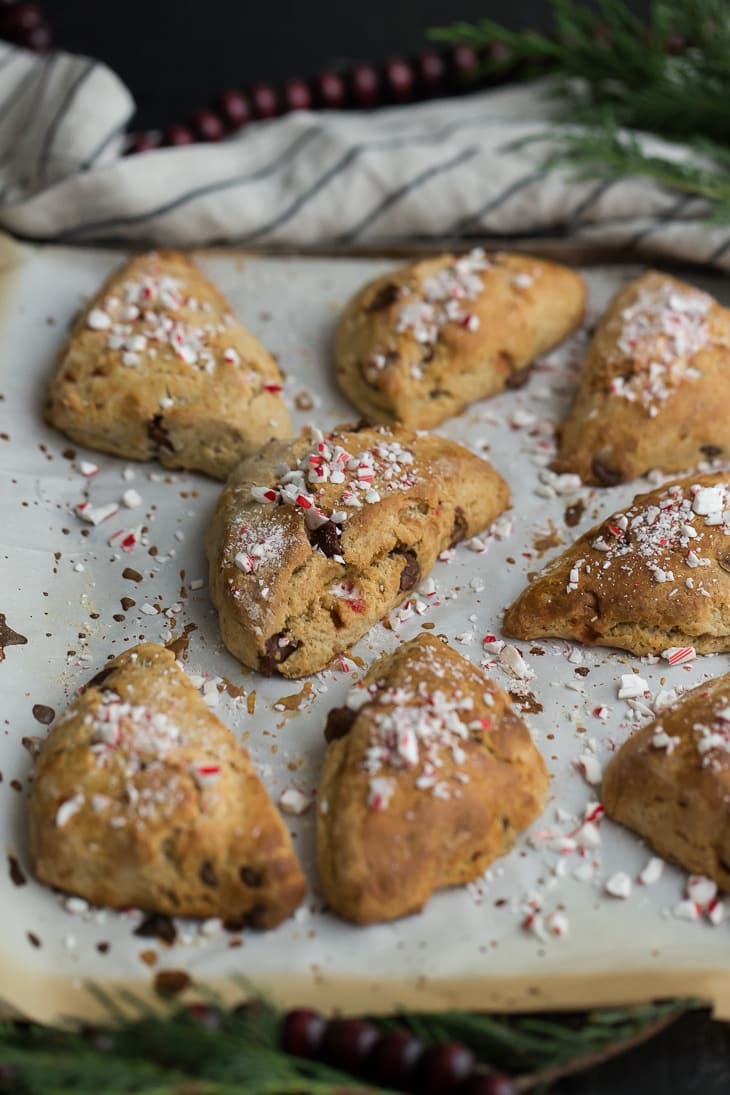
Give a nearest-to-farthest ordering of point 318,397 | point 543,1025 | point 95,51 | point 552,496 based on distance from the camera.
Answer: point 543,1025
point 552,496
point 318,397
point 95,51

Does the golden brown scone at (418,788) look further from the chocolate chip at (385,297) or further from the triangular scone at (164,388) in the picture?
the chocolate chip at (385,297)

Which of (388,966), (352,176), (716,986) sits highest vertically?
(352,176)

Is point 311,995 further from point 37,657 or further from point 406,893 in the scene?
point 37,657

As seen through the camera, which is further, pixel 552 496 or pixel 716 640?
pixel 552 496

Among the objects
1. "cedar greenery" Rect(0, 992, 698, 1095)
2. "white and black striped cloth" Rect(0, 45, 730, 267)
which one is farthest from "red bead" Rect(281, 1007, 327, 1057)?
"white and black striped cloth" Rect(0, 45, 730, 267)

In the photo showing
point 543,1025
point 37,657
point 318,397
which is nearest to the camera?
point 543,1025

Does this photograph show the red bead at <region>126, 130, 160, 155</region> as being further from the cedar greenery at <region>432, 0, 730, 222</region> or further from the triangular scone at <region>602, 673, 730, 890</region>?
the triangular scone at <region>602, 673, 730, 890</region>

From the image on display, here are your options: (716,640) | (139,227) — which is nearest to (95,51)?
(139,227)

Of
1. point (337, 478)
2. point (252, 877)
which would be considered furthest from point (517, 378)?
point (252, 877)
